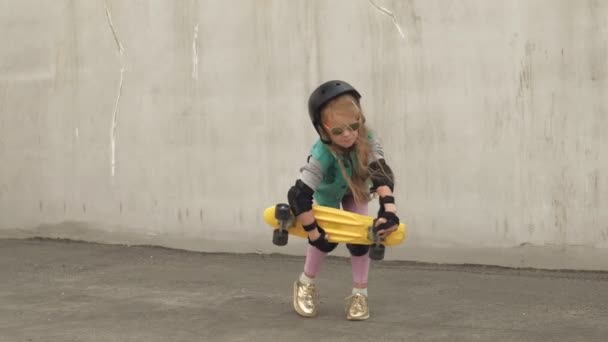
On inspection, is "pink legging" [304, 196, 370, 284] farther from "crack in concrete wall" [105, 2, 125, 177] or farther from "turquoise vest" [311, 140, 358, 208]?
"crack in concrete wall" [105, 2, 125, 177]

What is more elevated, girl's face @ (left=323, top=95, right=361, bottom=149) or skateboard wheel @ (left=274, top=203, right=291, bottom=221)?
girl's face @ (left=323, top=95, right=361, bottom=149)

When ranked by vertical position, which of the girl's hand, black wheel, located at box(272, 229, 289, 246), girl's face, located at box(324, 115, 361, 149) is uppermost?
girl's face, located at box(324, 115, 361, 149)

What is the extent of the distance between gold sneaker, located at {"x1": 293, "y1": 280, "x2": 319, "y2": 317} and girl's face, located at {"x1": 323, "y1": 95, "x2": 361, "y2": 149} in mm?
790

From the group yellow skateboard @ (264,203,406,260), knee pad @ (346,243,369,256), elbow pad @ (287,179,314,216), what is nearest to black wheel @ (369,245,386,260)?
yellow skateboard @ (264,203,406,260)

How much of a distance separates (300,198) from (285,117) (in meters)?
2.05

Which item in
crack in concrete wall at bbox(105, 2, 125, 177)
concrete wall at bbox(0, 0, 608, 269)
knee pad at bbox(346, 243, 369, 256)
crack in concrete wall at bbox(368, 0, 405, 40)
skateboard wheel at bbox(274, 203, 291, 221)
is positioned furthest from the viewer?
crack in concrete wall at bbox(105, 2, 125, 177)

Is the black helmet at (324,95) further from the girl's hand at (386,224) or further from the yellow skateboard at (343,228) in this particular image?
the girl's hand at (386,224)

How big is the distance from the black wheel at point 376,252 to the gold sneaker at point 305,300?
51 cm

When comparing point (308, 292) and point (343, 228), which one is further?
point (308, 292)

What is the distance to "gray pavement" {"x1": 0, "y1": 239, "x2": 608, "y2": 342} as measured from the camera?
441cm

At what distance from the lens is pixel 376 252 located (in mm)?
4449

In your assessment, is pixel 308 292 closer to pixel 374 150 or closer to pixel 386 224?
pixel 386 224

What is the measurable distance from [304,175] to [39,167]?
3.90 meters

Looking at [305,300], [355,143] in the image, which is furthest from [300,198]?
[305,300]
